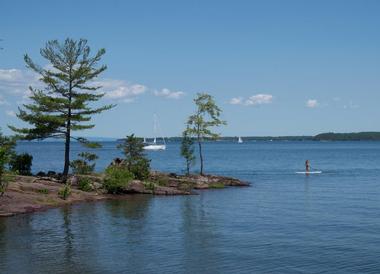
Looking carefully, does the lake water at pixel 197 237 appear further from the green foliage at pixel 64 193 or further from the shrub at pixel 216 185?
the shrub at pixel 216 185

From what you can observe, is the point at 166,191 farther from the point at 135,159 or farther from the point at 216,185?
the point at 216,185

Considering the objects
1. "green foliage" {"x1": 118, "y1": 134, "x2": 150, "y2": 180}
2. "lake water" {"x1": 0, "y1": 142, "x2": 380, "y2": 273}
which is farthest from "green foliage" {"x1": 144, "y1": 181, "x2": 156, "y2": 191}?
"lake water" {"x1": 0, "y1": 142, "x2": 380, "y2": 273}

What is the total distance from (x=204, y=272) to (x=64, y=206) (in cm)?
2149

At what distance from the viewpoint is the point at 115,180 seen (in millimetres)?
48531

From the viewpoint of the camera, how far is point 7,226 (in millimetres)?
30656

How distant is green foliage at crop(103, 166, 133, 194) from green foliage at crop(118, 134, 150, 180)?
442cm

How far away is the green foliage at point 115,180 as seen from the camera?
159ft

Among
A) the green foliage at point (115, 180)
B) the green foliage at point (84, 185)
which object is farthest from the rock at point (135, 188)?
the green foliage at point (84, 185)

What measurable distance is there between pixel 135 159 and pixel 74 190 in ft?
34.5

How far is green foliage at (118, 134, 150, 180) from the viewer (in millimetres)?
54438

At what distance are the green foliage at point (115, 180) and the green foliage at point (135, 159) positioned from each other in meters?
4.42

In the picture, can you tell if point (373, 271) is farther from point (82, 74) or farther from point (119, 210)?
point (82, 74)

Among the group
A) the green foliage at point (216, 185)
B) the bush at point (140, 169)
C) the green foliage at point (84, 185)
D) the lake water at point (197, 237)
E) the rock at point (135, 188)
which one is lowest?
the lake water at point (197, 237)

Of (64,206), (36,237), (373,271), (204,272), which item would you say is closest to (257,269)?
(204,272)
